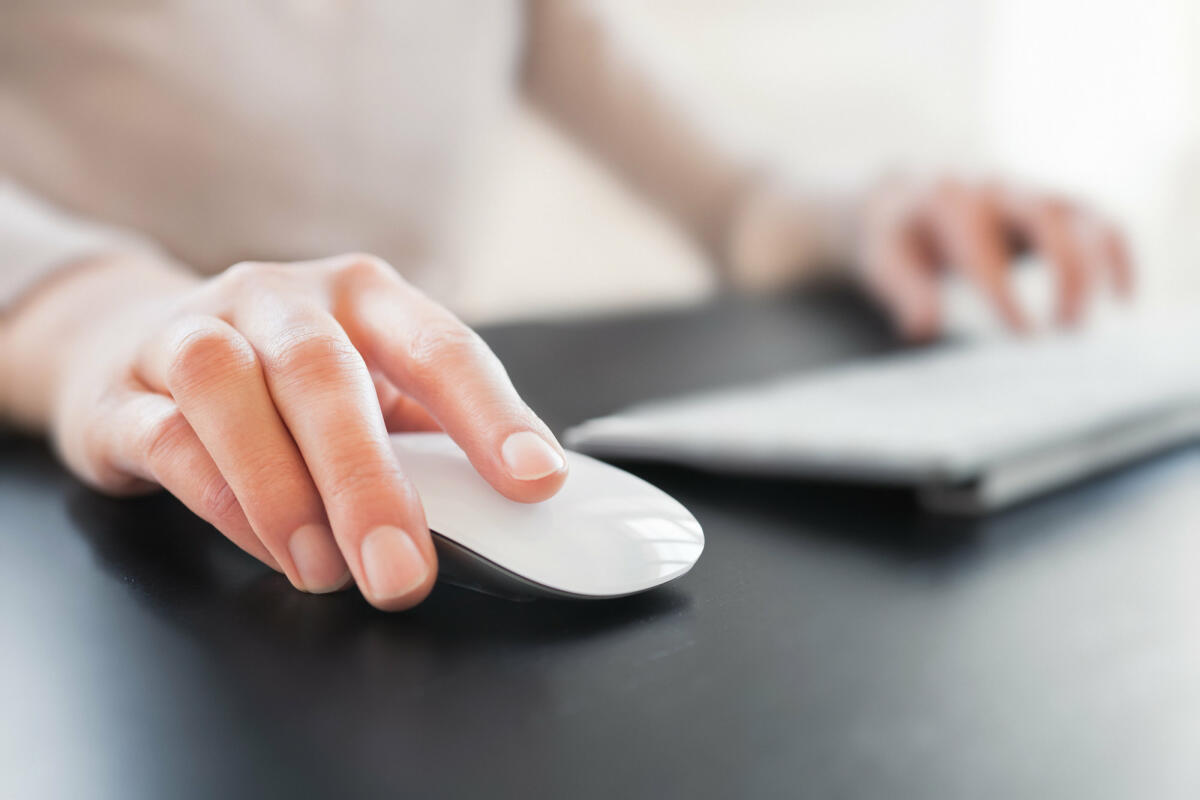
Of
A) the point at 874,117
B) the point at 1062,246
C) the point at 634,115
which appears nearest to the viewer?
the point at 1062,246

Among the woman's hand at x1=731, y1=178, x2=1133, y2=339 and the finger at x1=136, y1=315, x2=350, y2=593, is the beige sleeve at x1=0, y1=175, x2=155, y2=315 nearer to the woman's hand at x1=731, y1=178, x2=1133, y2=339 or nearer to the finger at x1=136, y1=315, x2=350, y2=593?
the finger at x1=136, y1=315, x2=350, y2=593

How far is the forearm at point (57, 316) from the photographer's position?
339 millimetres

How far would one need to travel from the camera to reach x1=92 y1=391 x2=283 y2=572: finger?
20 centimetres

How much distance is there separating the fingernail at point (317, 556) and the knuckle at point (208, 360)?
4 cm

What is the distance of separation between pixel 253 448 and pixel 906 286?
510 mm

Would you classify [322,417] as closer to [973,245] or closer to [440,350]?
[440,350]

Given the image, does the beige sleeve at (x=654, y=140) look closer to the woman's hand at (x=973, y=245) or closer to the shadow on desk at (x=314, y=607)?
the woman's hand at (x=973, y=245)

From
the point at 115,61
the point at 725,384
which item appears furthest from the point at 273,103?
the point at 725,384

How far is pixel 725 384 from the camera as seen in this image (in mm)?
403

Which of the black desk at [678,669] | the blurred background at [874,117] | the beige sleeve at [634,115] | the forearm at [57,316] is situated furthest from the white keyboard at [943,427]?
the beige sleeve at [634,115]

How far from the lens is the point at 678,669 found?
0.16 meters

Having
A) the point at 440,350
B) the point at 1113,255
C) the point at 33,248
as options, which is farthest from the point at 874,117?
the point at 440,350

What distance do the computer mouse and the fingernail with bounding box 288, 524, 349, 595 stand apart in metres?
0.02

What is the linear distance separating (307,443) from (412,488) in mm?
23
